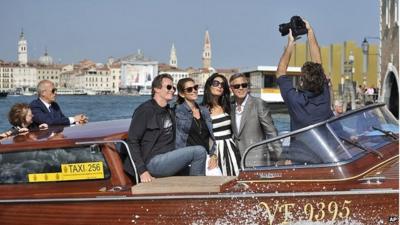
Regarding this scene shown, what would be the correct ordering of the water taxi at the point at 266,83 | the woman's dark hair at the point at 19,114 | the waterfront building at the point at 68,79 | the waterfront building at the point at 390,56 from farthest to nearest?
1. the waterfront building at the point at 68,79
2. the water taxi at the point at 266,83
3. the waterfront building at the point at 390,56
4. the woman's dark hair at the point at 19,114

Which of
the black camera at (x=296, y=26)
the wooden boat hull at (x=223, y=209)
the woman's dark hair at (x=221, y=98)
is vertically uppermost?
the black camera at (x=296, y=26)

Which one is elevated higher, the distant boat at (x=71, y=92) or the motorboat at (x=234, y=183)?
the motorboat at (x=234, y=183)

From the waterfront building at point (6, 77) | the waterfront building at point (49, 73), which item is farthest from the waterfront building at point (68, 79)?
the waterfront building at point (6, 77)

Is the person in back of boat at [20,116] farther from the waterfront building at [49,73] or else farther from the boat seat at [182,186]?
the waterfront building at [49,73]

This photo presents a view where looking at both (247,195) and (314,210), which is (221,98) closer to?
(247,195)

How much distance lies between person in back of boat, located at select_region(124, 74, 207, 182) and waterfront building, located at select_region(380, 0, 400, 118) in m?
21.2

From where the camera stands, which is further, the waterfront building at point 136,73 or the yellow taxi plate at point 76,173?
the waterfront building at point 136,73

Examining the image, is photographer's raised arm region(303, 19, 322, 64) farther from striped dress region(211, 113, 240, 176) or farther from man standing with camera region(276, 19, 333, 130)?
striped dress region(211, 113, 240, 176)

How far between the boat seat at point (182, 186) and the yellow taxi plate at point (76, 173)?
38 cm

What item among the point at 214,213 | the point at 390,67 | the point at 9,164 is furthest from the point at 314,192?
the point at 390,67

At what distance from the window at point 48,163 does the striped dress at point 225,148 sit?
94 cm

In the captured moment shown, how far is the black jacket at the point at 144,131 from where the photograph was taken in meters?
4.74

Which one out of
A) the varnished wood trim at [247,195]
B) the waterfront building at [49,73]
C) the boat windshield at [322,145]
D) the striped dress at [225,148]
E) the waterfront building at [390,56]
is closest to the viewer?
the varnished wood trim at [247,195]

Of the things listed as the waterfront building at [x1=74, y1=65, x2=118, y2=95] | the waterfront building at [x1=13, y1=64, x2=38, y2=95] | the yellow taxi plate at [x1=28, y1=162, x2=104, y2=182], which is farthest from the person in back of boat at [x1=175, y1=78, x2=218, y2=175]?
the waterfront building at [x1=13, y1=64, x2=38, y2=95]
